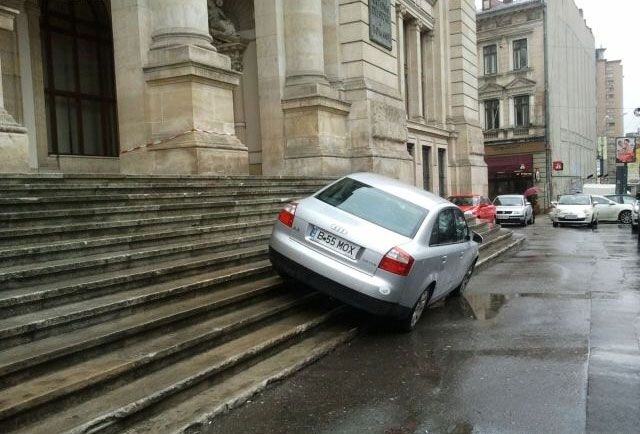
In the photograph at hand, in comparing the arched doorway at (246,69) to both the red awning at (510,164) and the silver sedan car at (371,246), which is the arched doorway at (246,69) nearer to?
the silver sedan car at (371,246)

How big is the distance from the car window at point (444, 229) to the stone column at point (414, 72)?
17.8 m

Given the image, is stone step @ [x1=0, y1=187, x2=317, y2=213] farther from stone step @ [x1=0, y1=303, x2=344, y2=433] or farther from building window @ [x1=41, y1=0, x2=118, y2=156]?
building window @ [x1=41, y1=0, x2=118, y2=156]

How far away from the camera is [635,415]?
14.5ft

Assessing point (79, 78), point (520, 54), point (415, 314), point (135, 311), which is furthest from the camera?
point (520, 54)

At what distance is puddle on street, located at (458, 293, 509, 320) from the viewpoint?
8008 millimetres

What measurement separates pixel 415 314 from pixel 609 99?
11133 centimetres

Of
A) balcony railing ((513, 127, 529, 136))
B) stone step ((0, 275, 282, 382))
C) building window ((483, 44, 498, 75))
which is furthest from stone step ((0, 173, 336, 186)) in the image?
building window ((483, 44, 498, 75))

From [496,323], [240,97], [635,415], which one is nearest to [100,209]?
[496,323]

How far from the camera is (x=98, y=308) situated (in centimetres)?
524

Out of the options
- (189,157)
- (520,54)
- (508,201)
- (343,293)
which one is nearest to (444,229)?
(343,293)

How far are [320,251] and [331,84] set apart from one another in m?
12.4

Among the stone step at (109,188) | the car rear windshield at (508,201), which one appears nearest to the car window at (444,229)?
the stone step at (109,188)

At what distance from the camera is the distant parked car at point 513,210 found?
1114 inches

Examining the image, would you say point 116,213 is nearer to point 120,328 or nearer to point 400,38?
point 120,328
